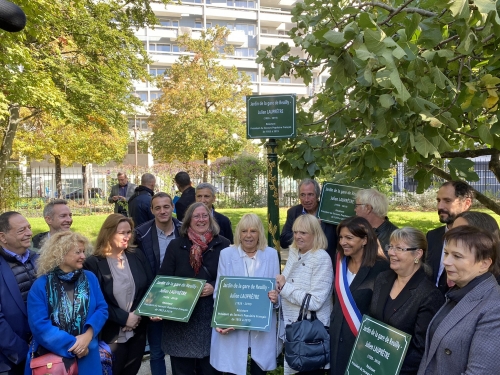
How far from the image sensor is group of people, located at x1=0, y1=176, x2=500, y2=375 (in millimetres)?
2799

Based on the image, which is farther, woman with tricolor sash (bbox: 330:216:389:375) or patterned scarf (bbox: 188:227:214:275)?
patterned scarf (bbox: 188:227:214:275)

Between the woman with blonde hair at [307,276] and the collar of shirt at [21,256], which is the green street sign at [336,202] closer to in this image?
the woman with blonde hair at [307,276]

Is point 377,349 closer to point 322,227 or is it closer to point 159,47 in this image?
point 322,227

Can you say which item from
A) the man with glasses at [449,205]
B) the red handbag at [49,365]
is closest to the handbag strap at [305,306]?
the man with glasses at [449,205]

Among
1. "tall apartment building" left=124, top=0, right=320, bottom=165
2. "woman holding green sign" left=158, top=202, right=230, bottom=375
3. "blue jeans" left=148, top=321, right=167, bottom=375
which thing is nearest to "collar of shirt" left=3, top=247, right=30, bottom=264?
"woman holding green sign" left=158, top=202, right=230, bottom=375

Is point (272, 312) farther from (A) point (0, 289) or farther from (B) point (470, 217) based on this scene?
(A) point (0, 289)

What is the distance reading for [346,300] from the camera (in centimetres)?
365

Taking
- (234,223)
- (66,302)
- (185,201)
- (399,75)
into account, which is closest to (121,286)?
(66,302)

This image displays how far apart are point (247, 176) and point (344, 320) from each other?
16.8 meters

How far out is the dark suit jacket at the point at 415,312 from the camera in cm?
306

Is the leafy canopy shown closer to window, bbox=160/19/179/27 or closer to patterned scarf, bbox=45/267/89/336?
patterned scarf, bbox=45/267/89/336

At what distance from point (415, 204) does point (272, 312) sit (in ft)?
56.3

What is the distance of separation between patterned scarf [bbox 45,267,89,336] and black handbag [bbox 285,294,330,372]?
1.65 meters

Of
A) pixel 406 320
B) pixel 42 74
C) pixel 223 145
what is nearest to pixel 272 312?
pixel 406 320
